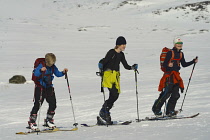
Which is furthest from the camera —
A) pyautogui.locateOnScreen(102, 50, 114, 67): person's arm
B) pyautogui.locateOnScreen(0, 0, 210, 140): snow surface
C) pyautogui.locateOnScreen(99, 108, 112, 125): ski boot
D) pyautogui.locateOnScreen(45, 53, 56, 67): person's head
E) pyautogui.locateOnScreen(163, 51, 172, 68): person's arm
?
pyautogui.locateOnScreen(163, 51, 172, 68): person's arm

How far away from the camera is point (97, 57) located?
83.3ft

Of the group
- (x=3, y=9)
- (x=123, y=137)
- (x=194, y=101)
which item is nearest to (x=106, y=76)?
(x=123, y=137)

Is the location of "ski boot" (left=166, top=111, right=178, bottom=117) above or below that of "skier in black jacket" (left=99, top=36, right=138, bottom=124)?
below

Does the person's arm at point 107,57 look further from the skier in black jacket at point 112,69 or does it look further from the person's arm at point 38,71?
the person's arm at point 38,71

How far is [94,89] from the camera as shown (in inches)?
588

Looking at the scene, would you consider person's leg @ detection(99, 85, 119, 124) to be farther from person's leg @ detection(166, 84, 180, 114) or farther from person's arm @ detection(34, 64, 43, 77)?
person's arm @ detection(34, 64, 43, 77)

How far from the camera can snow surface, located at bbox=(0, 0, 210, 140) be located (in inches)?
262

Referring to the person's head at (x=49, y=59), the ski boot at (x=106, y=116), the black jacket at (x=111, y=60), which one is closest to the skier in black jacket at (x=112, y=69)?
the black jacket at (x=111, y=60)

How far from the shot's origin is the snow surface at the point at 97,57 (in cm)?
665

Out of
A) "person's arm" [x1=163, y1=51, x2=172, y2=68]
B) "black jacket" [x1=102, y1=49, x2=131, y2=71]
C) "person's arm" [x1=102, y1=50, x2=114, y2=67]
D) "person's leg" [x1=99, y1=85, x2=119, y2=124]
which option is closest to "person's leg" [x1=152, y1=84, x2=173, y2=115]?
"person's arm" [x1=163, y1=51, x2=172, y2=68]

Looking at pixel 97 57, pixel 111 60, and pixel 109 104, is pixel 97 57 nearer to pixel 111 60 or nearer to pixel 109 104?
pixel 109 104

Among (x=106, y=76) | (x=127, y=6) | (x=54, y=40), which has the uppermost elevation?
(x=127, y=6)

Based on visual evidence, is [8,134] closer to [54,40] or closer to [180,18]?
[54,40]

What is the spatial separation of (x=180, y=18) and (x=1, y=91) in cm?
4255
